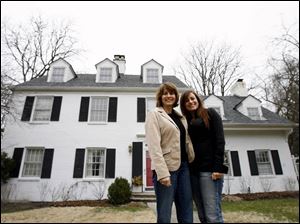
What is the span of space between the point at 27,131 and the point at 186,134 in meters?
10.1

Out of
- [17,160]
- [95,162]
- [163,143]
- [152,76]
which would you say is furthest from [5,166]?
[163,143]

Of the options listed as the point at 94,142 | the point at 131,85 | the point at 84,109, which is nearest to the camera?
the point at 94,142

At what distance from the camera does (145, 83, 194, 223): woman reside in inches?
73.2

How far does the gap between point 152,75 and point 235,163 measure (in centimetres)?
676

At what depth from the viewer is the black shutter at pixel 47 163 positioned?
365 inches

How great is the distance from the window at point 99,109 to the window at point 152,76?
3.01 meters

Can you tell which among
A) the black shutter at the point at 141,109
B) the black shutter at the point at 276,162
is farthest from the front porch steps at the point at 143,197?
the black shutter at the point at 276,162

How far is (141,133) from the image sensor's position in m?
10.2

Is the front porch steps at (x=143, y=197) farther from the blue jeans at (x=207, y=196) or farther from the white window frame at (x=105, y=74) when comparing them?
the blue jeans at (x=207, y=196)

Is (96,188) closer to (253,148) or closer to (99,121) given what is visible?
(99,121)

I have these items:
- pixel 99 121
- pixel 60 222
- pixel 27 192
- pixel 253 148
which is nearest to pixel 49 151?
pixel 27 192

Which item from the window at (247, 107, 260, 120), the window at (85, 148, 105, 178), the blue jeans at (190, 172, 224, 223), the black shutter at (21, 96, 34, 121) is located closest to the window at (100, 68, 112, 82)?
the black shutter at (21, 96, 34, 121)

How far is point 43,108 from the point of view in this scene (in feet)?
34.8

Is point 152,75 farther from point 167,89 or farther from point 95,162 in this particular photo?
point 167,89
